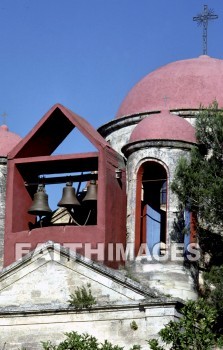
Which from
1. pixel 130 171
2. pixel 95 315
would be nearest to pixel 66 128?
pixel 130 171

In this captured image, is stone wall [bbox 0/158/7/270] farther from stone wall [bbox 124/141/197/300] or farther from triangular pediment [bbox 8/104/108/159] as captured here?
stone wall [bbox 124/141/197/300]

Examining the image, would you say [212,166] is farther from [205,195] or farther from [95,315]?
[95,315]

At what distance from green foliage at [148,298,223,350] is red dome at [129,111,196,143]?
5892 mm

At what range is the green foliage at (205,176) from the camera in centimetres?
2566

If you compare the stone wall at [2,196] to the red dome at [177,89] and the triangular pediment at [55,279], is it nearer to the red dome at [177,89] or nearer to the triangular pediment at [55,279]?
the triangular pediment at [55,279]

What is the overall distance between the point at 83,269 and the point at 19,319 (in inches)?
76.8

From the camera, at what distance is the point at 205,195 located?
2556 cm

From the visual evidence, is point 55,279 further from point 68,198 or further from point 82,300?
point 68,198

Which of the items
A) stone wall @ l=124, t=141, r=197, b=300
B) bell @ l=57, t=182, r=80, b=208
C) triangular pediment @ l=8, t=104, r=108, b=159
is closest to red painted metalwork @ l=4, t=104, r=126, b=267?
triangular pediment @ l=8, t=104, r=108, b=159

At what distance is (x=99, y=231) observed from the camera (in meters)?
25.6

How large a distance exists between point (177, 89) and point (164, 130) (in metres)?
3.75

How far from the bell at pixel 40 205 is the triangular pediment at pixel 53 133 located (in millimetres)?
1103

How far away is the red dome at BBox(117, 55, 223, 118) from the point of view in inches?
Result: 1172

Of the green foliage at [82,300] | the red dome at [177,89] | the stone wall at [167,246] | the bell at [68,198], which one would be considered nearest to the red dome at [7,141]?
the bell at [68,198]
